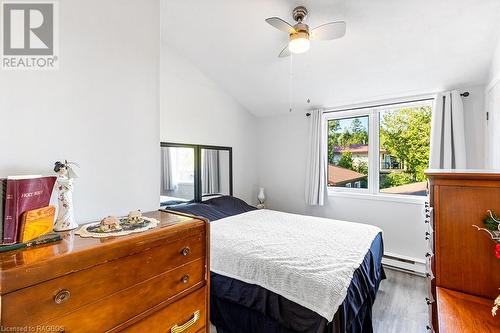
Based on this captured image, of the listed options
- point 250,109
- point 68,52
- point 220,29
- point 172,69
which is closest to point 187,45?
point 172,69

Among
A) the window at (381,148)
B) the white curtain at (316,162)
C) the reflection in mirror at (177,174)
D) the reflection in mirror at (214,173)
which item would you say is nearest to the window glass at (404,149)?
the window at (381,148)

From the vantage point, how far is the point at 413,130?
3.38 m

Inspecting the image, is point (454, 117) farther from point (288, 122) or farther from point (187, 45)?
point (187, 45)

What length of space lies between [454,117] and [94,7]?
11.7 ft

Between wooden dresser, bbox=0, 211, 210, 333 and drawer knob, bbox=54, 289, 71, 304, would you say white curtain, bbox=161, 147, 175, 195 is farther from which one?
drawer knob, bbox=54, 289, 71, 304

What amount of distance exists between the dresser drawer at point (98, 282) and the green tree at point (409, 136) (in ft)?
11.2

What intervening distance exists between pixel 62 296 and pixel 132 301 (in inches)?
8.4

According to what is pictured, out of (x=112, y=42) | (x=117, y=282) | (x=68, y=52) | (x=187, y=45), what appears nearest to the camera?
(x=117, y=282)

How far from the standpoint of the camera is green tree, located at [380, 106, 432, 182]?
3.30 m

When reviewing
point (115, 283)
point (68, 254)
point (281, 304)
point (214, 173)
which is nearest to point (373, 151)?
point (214, 173)

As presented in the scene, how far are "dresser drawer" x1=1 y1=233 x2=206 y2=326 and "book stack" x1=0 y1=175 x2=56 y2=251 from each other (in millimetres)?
219

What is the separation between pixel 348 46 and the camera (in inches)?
105

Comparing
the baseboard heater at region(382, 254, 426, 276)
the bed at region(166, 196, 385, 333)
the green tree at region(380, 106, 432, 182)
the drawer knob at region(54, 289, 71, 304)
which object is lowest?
the baseboard heater at region(382, 254, 426, 276)

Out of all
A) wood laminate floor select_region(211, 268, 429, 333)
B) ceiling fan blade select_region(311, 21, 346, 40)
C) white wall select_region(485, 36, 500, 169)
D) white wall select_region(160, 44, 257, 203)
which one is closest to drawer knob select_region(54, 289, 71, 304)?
wood laminate floor select_region(211, 268, 429, 333)
